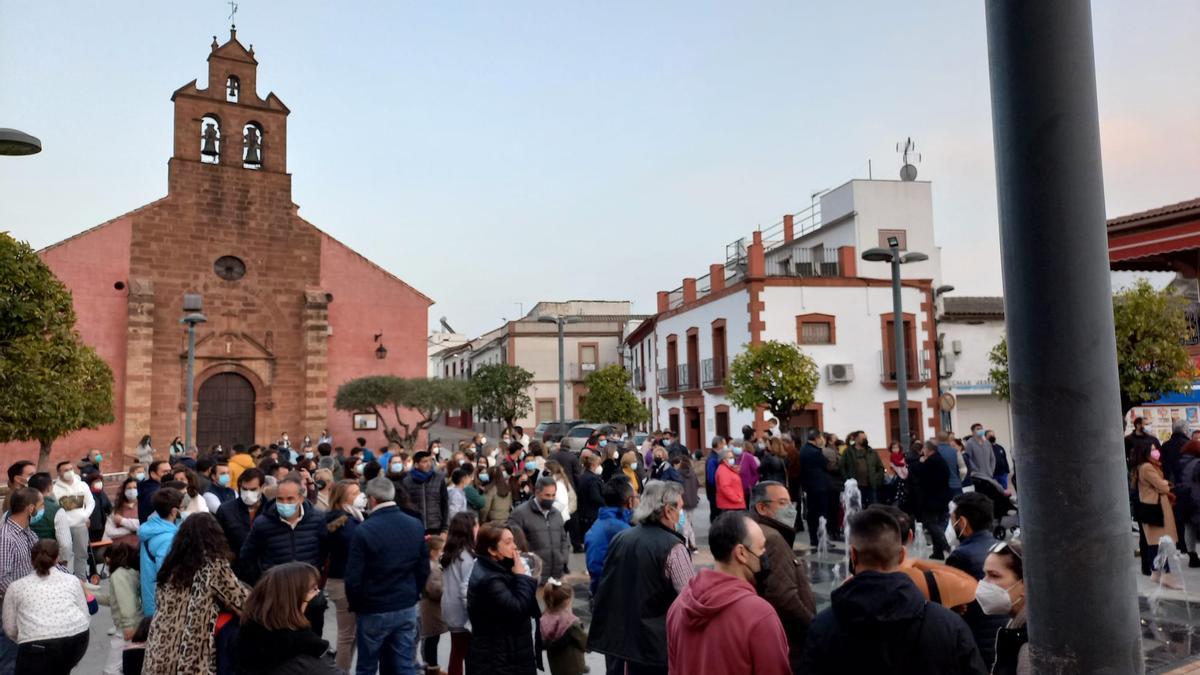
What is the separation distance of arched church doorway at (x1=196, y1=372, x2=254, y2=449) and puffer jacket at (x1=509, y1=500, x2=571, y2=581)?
71.8 feet

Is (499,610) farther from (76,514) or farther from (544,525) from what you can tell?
(76,514)

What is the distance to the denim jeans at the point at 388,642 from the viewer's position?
561cm

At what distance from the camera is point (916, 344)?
28.2 metres

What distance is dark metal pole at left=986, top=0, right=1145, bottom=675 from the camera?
1.88 m

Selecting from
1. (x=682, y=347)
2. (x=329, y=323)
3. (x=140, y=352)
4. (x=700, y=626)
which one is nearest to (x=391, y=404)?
(x=329, y=323)

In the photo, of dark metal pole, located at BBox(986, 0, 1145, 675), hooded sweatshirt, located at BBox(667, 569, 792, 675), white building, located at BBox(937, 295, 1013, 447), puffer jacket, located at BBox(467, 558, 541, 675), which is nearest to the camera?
dark metal pole, located at BBox(986, 0, 1145, 675)

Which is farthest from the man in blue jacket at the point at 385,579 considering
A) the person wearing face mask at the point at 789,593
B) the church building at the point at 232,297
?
the church building at the point at 232,297

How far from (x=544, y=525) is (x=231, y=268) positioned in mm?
23594

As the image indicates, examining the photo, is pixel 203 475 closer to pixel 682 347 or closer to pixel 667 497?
pixel 667 497

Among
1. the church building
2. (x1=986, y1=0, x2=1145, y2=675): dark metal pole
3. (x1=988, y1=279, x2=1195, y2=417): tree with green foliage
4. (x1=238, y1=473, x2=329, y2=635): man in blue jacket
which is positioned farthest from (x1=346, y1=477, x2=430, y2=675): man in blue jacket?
the church building

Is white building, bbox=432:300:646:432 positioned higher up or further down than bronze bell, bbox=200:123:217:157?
further down

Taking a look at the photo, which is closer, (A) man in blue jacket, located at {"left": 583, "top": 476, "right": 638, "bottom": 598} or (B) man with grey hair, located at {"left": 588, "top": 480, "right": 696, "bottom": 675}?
(B) man with grey hair, located at {"left": 588, "top": 480, "right": 696, "bottom": 675}

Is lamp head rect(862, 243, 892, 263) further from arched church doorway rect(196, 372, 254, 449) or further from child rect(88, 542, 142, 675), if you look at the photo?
arched church doorway rect(196, 372, 254, 449)

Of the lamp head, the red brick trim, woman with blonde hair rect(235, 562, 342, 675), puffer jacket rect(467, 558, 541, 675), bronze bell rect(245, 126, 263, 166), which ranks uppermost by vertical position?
bronze bell rect(245, 126, 263, 166)
